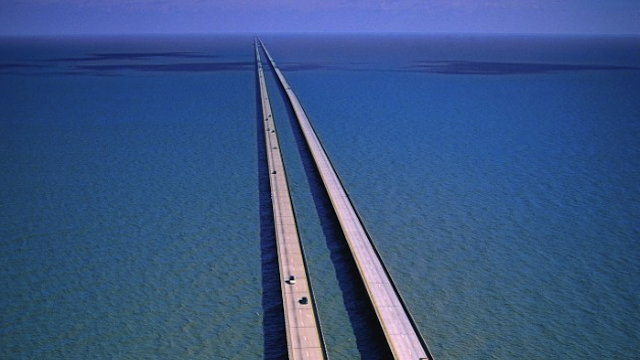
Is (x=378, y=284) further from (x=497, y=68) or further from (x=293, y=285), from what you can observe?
(x=497, y=68)

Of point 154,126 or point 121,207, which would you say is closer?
point 121,207

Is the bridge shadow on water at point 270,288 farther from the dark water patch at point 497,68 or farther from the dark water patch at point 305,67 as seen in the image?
the dark water patch at point 497,68

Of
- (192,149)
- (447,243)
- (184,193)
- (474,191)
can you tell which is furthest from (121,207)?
(474,191)

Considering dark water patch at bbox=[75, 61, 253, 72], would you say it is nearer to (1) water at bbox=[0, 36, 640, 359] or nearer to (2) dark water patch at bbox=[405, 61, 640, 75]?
(2) dark water patch at bbox=[405, 61, 640, 75]

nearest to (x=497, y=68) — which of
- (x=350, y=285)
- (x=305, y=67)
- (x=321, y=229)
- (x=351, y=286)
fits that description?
(x=305, y=67)

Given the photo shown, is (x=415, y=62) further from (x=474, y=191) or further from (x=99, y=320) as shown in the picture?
(x=99, y=320)

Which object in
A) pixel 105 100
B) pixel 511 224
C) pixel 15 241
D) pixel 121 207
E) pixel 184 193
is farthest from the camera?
pixel 105 100
